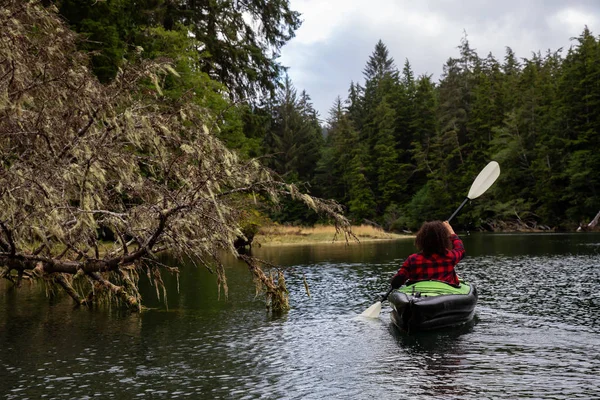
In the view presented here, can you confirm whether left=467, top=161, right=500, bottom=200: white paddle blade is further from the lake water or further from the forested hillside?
the forested hillside

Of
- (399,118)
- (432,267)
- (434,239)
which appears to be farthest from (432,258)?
(399,118)

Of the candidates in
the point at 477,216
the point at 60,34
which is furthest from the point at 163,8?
the point at 477,216

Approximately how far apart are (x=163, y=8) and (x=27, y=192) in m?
20.6

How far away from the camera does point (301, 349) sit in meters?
8.48

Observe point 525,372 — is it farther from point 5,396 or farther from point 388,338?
point 5,396

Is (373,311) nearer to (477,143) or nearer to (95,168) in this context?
(95,168)

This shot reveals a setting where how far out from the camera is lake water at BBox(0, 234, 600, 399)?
6594 mm

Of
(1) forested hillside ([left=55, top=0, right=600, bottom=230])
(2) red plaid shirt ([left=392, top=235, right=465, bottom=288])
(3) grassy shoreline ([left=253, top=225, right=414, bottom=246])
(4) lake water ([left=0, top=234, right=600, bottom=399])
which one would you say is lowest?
(4) lake water ([left=0, top=234, right=600, bottom=399])

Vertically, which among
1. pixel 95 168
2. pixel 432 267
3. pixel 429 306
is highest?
pixel 95 168

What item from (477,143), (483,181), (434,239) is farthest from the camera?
(477,143)

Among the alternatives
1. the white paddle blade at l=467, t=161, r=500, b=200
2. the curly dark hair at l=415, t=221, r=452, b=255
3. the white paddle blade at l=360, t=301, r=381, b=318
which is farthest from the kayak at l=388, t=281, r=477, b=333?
the white paddle blade at l=467, t=161, r=500, b=200

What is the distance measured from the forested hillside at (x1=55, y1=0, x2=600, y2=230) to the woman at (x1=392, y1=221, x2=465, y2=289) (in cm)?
980

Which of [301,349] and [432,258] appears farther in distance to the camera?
[432,258]

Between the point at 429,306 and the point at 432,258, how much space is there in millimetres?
989
